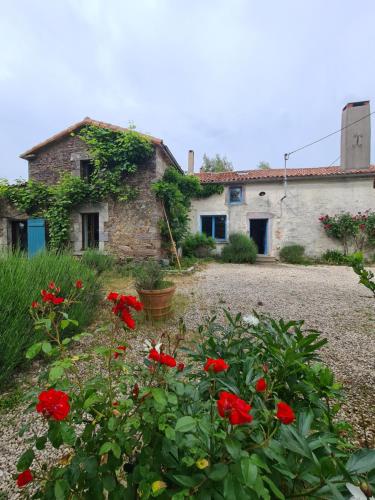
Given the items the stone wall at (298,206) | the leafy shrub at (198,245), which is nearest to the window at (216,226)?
the stone wall at (298,206)

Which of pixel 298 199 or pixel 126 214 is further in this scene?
pixel 298 199

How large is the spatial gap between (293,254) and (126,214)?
23.8 ft

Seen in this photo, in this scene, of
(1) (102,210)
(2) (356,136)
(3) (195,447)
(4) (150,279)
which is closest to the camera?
(3) (195,447)

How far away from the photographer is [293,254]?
33.8ft

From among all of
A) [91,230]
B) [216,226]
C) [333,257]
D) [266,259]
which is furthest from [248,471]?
[333,257]

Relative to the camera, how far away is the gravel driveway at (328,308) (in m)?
1.97

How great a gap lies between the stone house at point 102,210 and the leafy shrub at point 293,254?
5.84 m

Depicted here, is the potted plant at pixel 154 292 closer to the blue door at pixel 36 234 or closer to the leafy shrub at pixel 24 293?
the leafy shrub at pixel 24 293

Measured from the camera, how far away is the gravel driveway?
197 cm

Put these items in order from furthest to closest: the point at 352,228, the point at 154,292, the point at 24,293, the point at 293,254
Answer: the point at 293,254, the point at 352,228, the point at 154,292, the point at 24,293

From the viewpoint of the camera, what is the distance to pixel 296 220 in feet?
34.7

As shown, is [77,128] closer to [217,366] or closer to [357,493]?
[217,366]

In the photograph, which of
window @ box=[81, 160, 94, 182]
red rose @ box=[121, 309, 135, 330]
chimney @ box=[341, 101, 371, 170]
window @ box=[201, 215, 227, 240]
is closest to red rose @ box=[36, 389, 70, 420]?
red rose @ box=[121, 309, 135, 330]

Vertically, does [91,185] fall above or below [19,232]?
above
